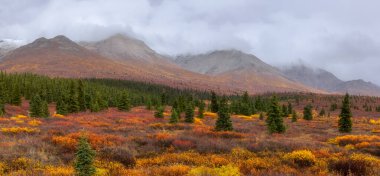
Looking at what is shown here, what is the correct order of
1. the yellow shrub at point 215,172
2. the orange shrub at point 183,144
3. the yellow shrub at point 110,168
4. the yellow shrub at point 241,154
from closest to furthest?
the yellow shrub at point 215,172
the yellow shrub at point 110,168
the yellow shrub at point 241,154
the orange shrub at point 183,144

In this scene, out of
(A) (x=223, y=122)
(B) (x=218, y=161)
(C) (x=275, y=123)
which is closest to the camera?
(B) (x=218, y=161)

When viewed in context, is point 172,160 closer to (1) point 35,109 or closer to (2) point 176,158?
(2) point 176,158

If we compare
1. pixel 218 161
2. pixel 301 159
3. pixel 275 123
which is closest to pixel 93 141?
pixel 218 161

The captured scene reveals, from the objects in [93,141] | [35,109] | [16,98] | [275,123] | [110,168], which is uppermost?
[275,123]

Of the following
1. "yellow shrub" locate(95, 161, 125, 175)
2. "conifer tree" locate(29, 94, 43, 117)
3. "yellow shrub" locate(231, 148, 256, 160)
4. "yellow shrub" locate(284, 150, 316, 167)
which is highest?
"yellow shrub" locate(284, 150, 316, 167)

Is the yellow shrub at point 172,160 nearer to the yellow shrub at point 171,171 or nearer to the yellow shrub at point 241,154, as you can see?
the yellow shrub at point 171,171

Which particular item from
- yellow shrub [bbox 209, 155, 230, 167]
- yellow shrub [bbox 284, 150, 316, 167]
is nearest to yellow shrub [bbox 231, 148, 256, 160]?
yellow shrub [bbox 209, 155, 230, 167]

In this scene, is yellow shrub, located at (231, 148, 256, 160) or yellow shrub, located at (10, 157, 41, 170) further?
yellow shrub, located at (231, 148, 256, 160)

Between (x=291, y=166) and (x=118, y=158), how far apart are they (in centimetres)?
723

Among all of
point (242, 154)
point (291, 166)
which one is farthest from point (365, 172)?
point (242, 154)

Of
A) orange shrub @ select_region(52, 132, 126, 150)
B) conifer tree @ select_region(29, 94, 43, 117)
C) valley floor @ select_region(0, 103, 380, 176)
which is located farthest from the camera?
conifer tree @ select_region(29, 94, 43, 117)

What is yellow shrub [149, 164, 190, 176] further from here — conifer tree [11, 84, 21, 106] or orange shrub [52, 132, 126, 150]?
conifer tree [11, 84, 21, 106]

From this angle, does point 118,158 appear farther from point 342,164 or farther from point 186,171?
point 342,164

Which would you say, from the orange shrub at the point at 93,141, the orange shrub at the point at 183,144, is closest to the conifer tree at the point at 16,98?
the orange shrub at the point at 93,141
